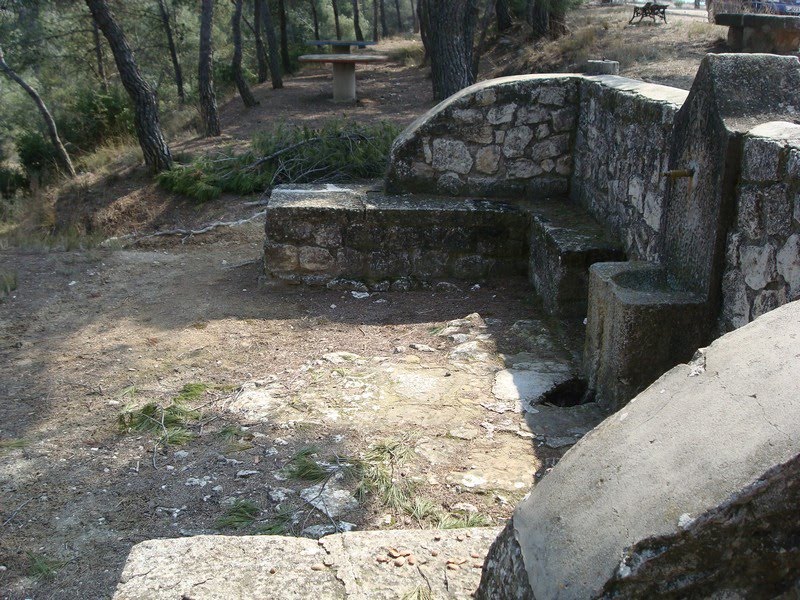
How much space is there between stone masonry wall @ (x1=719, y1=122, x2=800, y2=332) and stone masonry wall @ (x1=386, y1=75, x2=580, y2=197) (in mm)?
2793

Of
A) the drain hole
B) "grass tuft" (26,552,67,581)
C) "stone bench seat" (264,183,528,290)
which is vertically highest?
"stone bench seat" (264,183,528,290)

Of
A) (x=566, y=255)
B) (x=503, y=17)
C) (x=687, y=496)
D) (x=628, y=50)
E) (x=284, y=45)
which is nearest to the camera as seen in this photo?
(x=687, y=496)

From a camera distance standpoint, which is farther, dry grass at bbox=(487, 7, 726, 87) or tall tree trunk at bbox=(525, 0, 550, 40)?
tall tree trunk at bbox=(525, 0, 550, 40)

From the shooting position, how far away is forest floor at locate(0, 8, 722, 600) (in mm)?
2967

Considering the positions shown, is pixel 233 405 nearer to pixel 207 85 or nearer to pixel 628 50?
pixel 207 85

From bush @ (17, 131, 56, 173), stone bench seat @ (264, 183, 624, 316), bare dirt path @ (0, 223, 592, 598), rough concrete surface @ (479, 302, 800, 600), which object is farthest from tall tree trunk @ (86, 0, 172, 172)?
rough concrete surface @ (479, 302, 800, 600)

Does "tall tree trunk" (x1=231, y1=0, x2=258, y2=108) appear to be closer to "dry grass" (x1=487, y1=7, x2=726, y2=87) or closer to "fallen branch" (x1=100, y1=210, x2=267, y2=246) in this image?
"dry grass" (x1=487, y1=7, x2=726, y2=87)

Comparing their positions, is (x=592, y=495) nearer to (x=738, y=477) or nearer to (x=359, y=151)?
(x=738, y=477)

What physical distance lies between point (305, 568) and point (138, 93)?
10005mm

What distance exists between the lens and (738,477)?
1271 mm

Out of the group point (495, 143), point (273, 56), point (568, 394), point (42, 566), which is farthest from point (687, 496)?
point (273, 56)

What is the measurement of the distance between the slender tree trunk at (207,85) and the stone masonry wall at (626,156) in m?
9.02

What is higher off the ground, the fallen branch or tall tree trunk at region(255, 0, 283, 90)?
tall tree trunk at region(255, 0, 283, 90)

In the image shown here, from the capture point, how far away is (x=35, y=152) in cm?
1516
